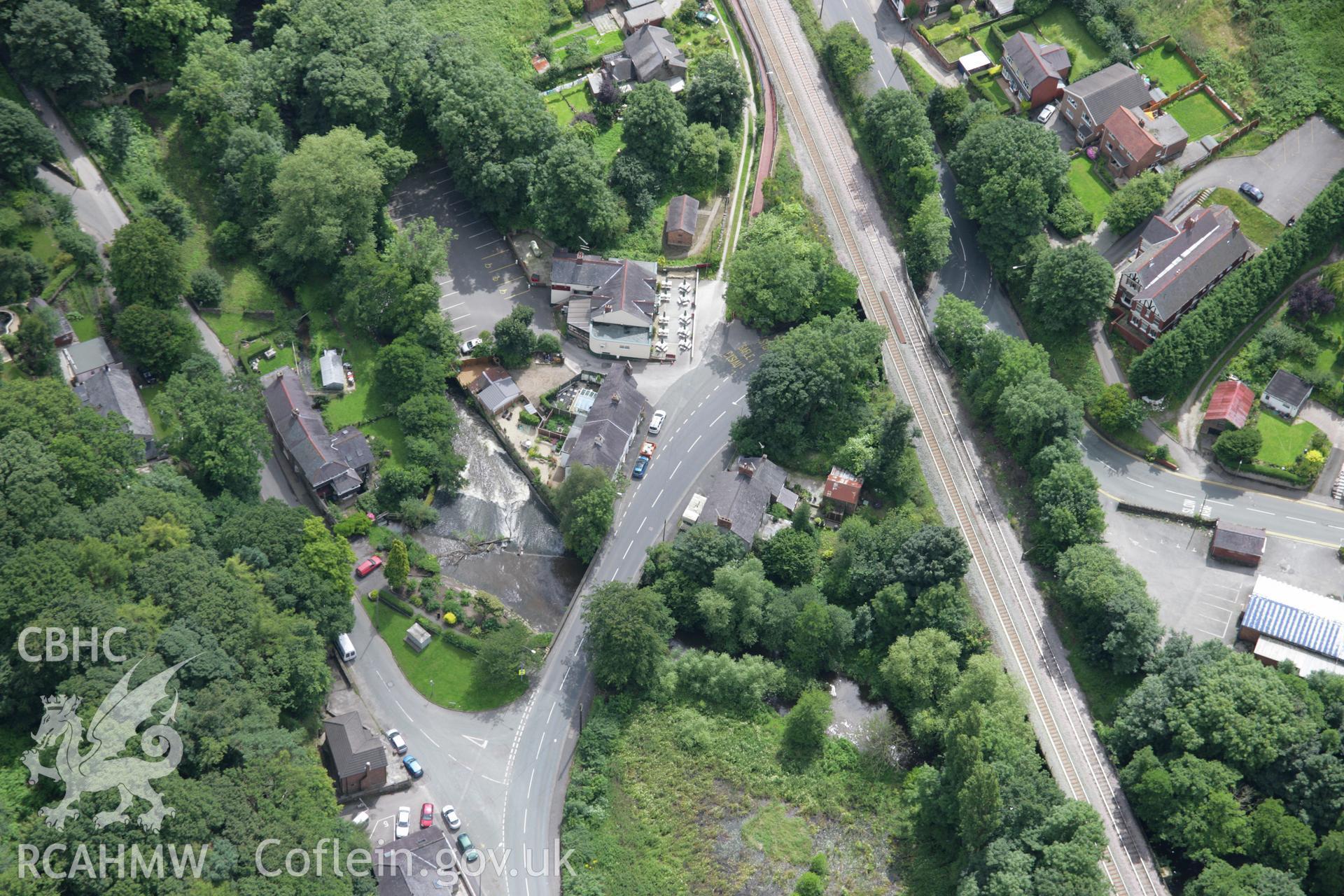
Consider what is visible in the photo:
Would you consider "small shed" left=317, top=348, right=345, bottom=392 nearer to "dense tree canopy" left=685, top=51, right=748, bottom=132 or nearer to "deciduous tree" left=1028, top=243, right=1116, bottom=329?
"dense tree canopy" left=685, top=51, right=748, bottom=132

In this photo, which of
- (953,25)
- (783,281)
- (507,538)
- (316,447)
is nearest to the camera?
(316,447)

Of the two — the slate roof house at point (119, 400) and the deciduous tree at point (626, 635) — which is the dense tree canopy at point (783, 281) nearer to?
the deciduous tree at point (626, 635)

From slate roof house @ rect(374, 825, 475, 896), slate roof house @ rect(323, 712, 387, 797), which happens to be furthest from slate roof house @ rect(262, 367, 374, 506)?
slate roof house @ rect(374, 825, 475, 896)

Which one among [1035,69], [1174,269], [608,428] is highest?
[1035,69]

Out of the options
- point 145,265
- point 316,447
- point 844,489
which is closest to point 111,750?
point 316,447

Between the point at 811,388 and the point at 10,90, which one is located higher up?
the point at 10,90

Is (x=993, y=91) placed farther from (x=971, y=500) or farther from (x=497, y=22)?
(x=497, y=22)
